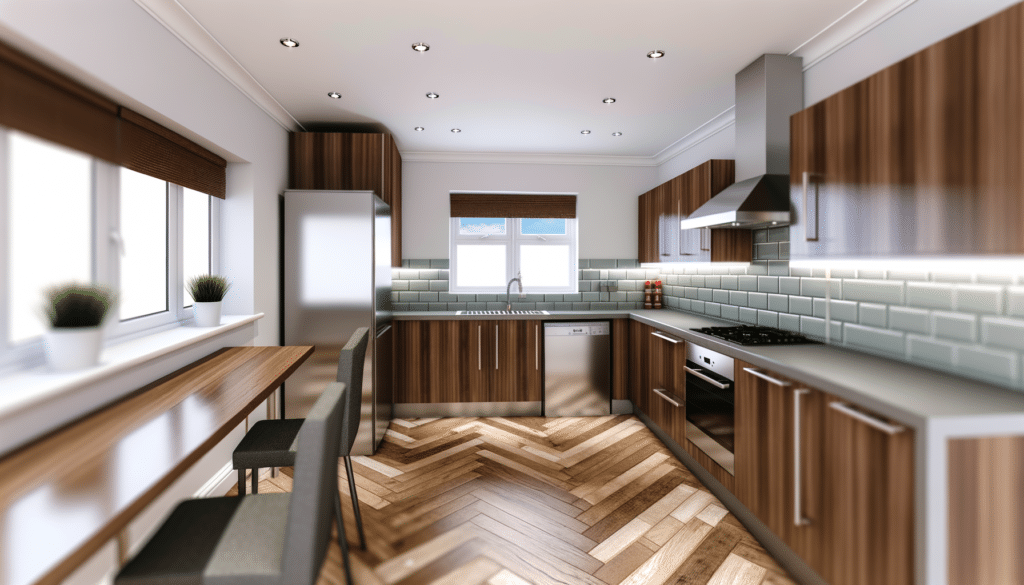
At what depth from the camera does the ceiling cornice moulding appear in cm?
205

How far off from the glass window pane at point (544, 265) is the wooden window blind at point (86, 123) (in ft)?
10.1

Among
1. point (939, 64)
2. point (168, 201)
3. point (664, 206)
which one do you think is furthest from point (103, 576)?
point (664, 206)

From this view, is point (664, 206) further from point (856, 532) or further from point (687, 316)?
point (856, 532)

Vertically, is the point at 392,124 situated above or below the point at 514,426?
above

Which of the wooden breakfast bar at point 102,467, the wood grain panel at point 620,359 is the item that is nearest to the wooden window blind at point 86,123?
the wooden breakfast bar at point 102,467

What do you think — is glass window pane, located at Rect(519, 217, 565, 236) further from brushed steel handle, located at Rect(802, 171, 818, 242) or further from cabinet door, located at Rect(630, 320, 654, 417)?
brushed steel handle, located at Rect(802, 171, 818, 242)

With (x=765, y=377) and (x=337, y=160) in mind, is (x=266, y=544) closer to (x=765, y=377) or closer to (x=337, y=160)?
(x=765, y=377)

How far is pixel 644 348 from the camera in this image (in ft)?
12.6

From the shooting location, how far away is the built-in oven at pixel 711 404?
248 centimetres

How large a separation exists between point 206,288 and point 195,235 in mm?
415

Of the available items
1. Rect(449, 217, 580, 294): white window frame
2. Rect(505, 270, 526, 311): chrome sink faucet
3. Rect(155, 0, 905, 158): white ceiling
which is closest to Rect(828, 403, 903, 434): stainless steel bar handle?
Rect(155, 0, 905, 158): white ceiling

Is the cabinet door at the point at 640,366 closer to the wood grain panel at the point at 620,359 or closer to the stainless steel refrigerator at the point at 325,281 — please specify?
the wood grain panel at the point at 620,359

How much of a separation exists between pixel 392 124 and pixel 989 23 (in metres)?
3.47

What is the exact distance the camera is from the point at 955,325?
183 cm
